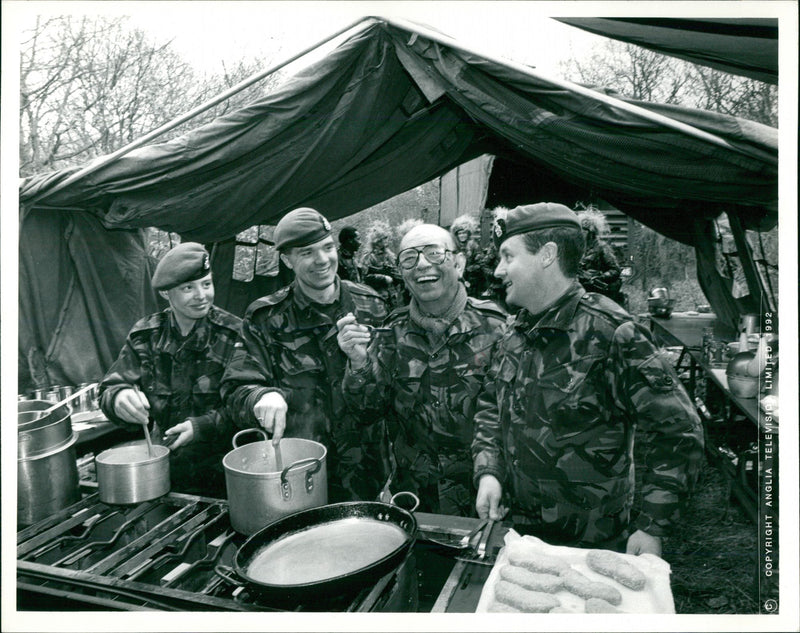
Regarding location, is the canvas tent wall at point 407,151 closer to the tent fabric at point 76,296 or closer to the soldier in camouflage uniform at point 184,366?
the tent fabric at point 76,296

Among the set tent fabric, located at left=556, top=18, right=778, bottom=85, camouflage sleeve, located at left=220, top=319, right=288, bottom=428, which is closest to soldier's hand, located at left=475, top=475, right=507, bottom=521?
camouflage sleeve, located at left=220, top=319, right=288, bottom=428

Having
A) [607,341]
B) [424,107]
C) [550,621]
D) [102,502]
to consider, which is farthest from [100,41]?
[550,621]

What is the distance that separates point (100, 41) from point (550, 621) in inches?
110

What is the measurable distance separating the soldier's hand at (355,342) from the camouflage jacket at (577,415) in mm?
515

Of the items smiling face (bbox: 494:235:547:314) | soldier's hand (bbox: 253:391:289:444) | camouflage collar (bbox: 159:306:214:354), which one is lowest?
soldier's hand (bbox: 253:391:289:444)

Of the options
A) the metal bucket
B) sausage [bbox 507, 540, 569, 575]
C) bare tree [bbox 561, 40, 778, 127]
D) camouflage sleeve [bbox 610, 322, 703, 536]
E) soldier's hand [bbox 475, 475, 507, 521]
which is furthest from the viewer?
bare tree [bbox 561, 40, 778, 127]

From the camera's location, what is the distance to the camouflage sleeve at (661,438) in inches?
68.4

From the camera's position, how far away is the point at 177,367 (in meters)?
2.38

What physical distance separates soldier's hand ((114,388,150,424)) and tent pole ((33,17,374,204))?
2.74ft

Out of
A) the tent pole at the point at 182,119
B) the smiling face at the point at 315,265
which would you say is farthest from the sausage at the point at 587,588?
the tent pole at the point at 182,119

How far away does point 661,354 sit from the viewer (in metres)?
1.91

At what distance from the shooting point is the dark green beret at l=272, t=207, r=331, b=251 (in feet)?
7.52

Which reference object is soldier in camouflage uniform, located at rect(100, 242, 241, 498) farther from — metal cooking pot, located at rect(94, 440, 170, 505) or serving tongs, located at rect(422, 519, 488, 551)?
serving tongs, located at rect(422, 519, 488, 551)

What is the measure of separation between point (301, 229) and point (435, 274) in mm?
564
